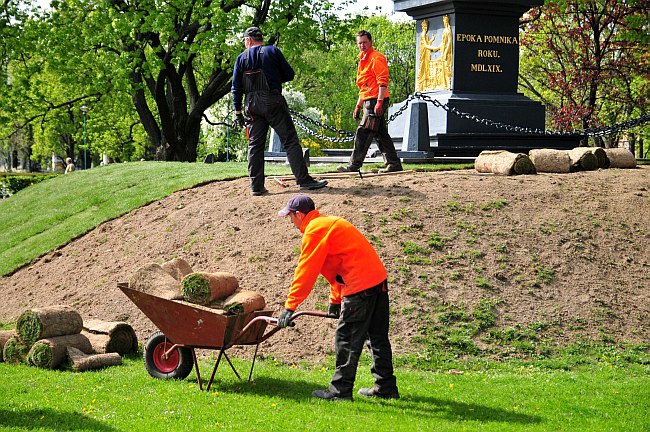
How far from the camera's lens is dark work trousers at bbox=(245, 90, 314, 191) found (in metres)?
13.1

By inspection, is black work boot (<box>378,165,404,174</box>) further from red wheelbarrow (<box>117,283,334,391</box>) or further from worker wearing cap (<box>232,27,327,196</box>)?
red wheelbarrow (<box>117,283,334,391</box>)

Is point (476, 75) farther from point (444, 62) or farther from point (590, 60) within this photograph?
point (590, 60)

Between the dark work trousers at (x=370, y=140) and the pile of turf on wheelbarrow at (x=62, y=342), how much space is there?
5907mm

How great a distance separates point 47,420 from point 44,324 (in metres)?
2.49

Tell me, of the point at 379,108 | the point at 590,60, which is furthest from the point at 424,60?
the point at 590,60

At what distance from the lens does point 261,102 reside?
1305cm

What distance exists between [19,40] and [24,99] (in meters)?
2.19

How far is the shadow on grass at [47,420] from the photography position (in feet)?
21.5

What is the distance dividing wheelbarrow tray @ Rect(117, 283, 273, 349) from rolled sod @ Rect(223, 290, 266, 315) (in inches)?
16.7

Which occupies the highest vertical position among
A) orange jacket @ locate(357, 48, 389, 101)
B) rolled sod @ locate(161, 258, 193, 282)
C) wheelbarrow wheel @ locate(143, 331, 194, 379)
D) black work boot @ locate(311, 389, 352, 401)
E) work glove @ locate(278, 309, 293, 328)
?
orange jacket @ locate(357, 48, 389, 101)

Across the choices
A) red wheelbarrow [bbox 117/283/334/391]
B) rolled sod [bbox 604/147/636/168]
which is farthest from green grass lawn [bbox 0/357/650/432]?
rolled sod [bbox 604/147/636/168]

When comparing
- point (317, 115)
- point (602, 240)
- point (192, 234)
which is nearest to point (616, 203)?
point (602, 240)

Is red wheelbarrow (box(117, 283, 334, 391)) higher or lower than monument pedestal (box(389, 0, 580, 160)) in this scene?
lower

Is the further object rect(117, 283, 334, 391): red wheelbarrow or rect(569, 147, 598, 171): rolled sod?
rect(569, 147, 598, 171): rolled sod
